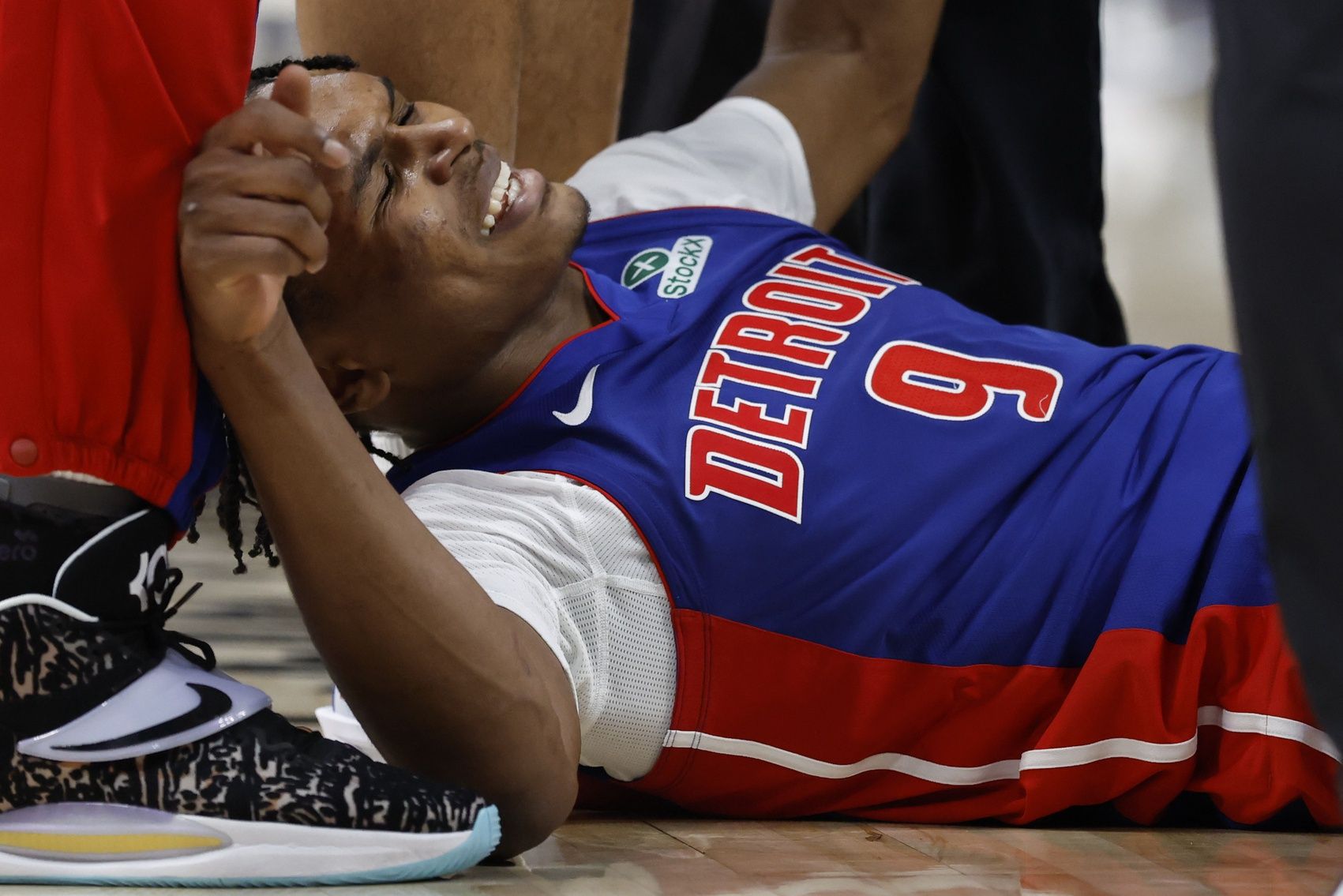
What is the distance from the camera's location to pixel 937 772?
1284 millimetres

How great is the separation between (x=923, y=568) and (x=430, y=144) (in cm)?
57

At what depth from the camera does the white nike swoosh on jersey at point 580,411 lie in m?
1.30

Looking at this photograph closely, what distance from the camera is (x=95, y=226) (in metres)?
0.88

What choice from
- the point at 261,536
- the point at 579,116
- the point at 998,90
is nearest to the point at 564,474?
the point at 261,536

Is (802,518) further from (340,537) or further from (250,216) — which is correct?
(250,216)

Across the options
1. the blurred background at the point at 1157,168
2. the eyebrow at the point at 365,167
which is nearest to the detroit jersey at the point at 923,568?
the eyebrow at the point at 365,167

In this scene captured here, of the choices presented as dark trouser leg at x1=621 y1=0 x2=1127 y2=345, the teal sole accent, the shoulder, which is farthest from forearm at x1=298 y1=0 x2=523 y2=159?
the teal sole accent

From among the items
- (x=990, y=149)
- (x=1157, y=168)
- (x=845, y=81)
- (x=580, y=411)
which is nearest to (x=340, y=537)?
(x=580, y=411)

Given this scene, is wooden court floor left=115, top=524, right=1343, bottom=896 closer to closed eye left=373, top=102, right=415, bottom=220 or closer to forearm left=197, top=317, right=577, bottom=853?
forearm left=197, top=317, right=577, bottom=853

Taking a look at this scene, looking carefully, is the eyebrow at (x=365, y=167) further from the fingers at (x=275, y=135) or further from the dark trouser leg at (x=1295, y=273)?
the dark trouser leg at (x=1295, y=273)

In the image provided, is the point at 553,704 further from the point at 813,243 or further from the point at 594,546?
the point at 813,243

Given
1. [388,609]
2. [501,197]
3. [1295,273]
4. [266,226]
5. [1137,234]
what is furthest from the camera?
[1137,234]

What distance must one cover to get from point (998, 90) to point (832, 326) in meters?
0.87

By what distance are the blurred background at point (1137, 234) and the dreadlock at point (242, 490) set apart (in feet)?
1.84
